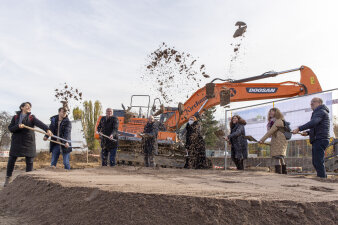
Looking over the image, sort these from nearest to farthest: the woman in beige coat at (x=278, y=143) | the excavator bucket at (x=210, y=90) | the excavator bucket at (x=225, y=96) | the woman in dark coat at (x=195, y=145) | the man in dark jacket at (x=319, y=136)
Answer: the man in dark jacket at (x=319, y=136)
the woman in beige coat at (x=278, y=143)
the woman in dark coat at (x=195, y=145)
the excavator bucket at (x=225, y=96)
the excavator bucket at (x=210, y=90)

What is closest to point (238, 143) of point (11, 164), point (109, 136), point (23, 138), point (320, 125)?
point (320, 125)

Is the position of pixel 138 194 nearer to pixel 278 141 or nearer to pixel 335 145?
pixel 278 141

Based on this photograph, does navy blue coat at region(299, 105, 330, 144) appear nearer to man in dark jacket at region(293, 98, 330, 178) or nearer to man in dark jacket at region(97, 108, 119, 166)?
man in dark jacket at region(293, 98, 330, 178)

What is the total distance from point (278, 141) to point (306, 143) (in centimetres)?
221

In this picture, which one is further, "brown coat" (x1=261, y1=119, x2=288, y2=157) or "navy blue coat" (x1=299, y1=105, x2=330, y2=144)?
"brown coat" (x1=261, y1=119, x2=288, y2=157)

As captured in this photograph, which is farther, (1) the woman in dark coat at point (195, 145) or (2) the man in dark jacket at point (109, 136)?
(1) the woman in dark coat at point (195, 145)

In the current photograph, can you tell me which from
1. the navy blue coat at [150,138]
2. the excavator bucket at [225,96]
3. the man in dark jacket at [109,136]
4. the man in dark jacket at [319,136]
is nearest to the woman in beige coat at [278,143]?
the man in dark jacket at [319,136]

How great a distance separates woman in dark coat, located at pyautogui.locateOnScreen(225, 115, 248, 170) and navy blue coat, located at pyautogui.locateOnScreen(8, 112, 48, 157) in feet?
14.7

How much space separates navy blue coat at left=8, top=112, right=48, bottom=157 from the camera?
20.4 ft

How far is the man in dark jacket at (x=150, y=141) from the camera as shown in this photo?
984cm

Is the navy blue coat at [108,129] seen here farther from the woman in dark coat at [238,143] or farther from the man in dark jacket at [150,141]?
the woman in dark coat at [238,143]

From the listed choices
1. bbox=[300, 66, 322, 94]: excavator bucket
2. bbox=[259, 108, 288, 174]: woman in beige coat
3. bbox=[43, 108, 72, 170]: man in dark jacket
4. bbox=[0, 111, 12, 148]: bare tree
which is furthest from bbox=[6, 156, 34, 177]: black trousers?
bbox=[0, 111, 12, 148]: bare tree

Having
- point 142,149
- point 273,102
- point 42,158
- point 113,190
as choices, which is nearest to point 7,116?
point 42,158

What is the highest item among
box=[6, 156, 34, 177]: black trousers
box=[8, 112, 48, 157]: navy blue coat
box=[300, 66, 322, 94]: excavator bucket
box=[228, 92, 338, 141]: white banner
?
box=[300, 66, 322, 94]: excavator bucket
